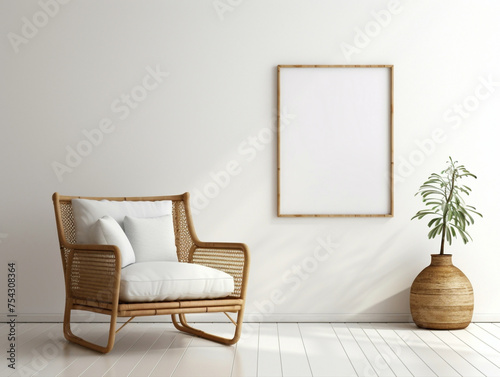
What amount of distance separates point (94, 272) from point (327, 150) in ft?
5.92

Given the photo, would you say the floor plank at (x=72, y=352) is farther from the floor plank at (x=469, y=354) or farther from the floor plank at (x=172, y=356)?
the floor plank at (x=469, y=354)

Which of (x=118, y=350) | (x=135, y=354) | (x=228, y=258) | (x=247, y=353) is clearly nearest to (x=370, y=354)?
(x=247, y=353)

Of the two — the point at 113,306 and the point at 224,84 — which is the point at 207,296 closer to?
the point at 113,306

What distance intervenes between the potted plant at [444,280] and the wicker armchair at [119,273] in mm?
1190

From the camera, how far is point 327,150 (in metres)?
4.38

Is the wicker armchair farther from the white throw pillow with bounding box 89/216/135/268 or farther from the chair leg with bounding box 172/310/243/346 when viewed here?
the white throw pillow with bounding box 89/216/135/268

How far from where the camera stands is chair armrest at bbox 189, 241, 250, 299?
11.7 feet

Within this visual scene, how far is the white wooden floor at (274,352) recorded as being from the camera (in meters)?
2.98

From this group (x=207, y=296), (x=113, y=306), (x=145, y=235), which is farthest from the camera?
(x=145, y=235)

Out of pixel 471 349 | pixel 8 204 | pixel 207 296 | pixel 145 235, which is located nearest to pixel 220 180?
pixel 145 235

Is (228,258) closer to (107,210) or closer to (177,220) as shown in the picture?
(177,220)

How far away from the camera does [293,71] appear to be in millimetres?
4383

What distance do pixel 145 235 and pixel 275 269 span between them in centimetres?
103

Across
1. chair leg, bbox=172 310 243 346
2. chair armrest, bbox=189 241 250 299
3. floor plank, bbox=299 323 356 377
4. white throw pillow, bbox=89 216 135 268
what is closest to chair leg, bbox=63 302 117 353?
white throw pillow, bbox=89 216 135 268
